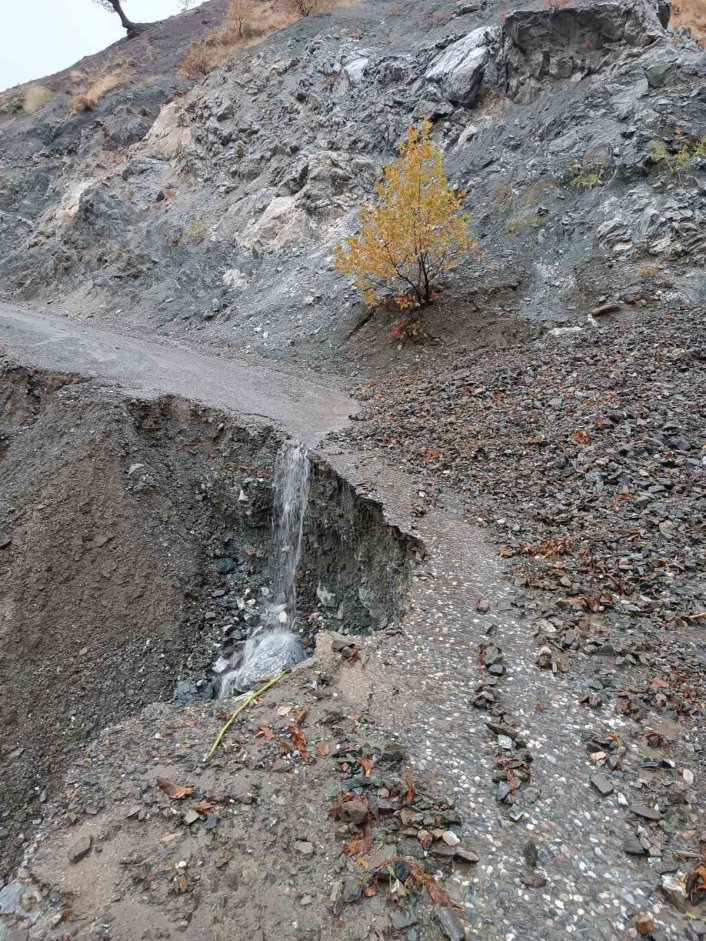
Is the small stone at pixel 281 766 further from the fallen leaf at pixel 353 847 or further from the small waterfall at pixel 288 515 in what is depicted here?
the small waterfall at pixel 288 515

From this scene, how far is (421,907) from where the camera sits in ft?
11.4

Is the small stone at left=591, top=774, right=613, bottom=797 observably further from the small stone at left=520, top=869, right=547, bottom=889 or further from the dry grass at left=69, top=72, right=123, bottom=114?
the dry grass at left=69, top=72, right=123, bottom=114

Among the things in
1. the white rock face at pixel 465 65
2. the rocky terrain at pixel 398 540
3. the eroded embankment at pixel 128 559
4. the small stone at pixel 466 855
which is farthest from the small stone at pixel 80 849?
the white rock face at pixel 465 65

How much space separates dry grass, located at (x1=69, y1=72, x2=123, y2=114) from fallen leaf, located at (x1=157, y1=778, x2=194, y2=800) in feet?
116

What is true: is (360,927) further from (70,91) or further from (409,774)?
(70,91)

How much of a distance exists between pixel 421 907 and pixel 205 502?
755cm

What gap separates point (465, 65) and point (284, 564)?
17.6 meters

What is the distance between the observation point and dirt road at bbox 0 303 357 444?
425 inches

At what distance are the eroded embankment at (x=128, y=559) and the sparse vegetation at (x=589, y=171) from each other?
1048 centimetres

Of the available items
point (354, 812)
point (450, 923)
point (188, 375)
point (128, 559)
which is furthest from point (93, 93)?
point (450, 923)

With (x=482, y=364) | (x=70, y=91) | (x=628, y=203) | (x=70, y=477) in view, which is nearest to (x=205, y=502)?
(x=70, y=477)

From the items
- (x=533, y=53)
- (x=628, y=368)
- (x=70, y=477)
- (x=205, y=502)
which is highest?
(x=533, y=53)

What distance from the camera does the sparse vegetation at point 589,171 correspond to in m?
13.3

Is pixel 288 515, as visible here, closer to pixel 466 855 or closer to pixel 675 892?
pixel 466 855
